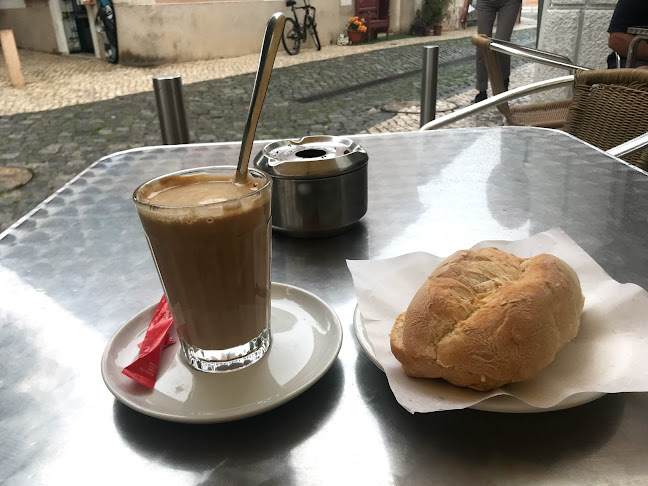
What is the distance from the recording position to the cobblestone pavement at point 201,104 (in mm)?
4664

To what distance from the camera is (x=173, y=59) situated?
9398 mm

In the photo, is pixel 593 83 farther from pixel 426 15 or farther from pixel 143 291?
pixel 426 15

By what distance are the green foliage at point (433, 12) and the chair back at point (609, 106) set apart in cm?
1207

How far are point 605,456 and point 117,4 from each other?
1022 centimetres

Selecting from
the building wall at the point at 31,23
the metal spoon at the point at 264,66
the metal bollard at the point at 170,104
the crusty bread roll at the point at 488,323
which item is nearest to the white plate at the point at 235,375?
the crusty bread roll at the point at 488,323

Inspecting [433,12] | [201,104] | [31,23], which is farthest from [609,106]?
[31,23]

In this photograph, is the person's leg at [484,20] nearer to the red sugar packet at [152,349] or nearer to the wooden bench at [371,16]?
the red sugar packet at [152,349]

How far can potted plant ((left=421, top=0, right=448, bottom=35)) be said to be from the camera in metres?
13.0

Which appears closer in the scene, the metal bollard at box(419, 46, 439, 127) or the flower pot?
the metal bollard at box(419, 46, 439, 127)

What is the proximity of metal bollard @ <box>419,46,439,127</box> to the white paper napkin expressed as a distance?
175 centimetres

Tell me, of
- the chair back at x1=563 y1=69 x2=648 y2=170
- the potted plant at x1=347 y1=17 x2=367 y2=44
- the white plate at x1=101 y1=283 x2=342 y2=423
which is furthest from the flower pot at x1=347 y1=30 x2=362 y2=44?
the white plate at x1=101 y1=283 x2=342 y2=423

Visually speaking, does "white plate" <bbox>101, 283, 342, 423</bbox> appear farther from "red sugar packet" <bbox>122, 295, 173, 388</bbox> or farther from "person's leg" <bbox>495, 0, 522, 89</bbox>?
"person's leg" <bbox>495, 0, 522, 89</bbox>

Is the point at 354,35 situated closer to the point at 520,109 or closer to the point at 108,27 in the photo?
the point at 108,27

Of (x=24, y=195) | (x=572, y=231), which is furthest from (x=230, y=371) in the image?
(x=24, y=195)
